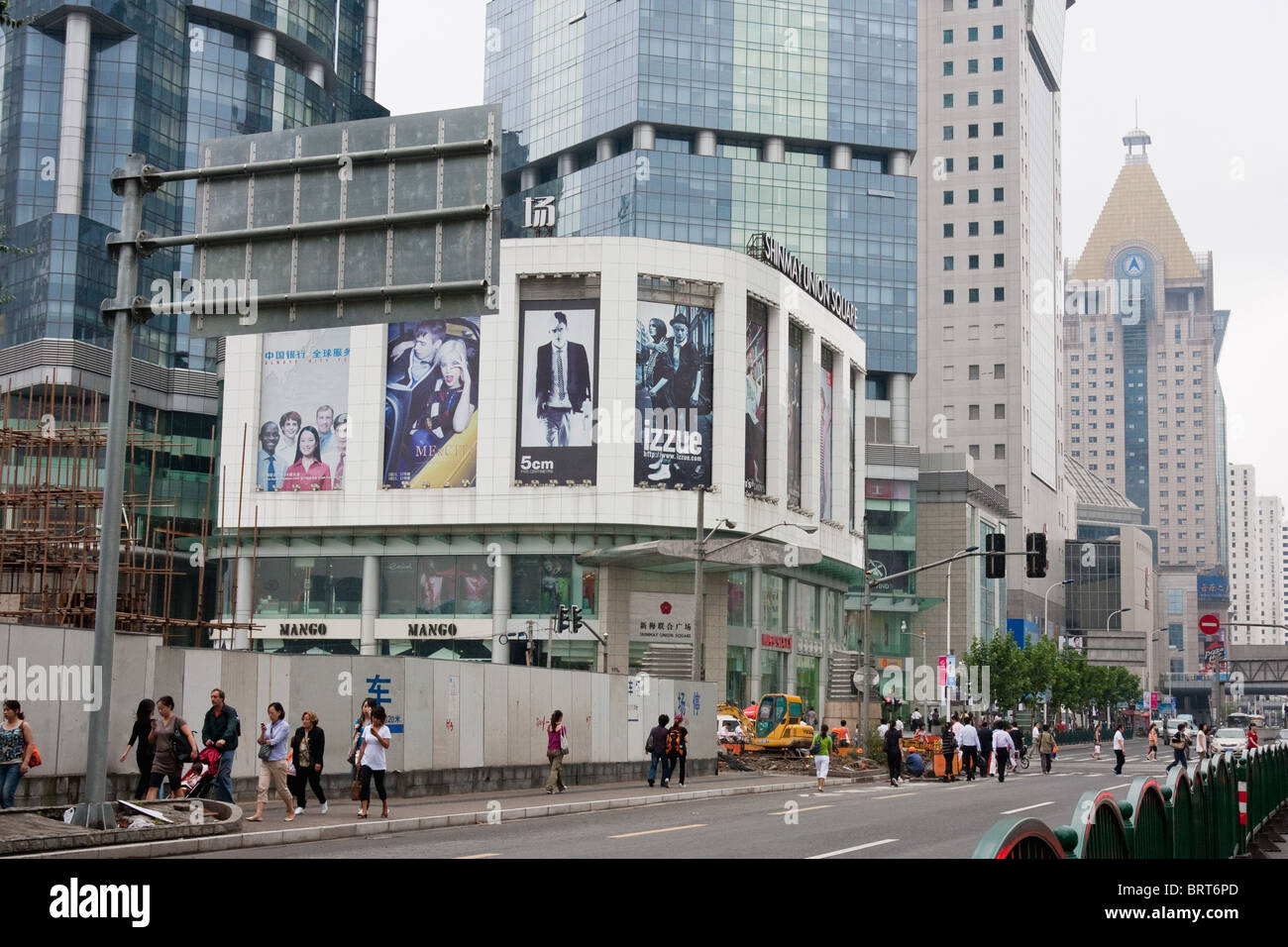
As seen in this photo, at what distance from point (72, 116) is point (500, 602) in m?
70.1

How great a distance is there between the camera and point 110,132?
120 meters

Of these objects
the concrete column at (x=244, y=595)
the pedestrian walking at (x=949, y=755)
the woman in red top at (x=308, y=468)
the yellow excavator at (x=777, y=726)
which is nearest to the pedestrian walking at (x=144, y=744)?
the pedestrian walking at (x=949, y=755)

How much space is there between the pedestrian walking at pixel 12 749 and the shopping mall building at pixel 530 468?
166 feet

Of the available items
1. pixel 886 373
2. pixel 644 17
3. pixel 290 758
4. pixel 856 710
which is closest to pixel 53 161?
pixel 644 17

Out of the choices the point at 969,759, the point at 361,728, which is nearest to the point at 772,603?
the point at 969,759

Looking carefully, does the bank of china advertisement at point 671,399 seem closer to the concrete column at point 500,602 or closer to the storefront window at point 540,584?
the storefront window at point 540,584

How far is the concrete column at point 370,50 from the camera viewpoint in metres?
156

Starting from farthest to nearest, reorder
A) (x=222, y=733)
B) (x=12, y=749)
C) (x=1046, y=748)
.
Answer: (x=1046, y=748)
(x=222, y=733)
(x=12, y=749)

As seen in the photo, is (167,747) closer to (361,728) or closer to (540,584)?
(361,728)

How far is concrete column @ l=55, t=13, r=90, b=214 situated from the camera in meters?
118

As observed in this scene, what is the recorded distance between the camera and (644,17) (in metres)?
130

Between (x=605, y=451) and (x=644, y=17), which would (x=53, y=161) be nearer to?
(x=644, y=17)
